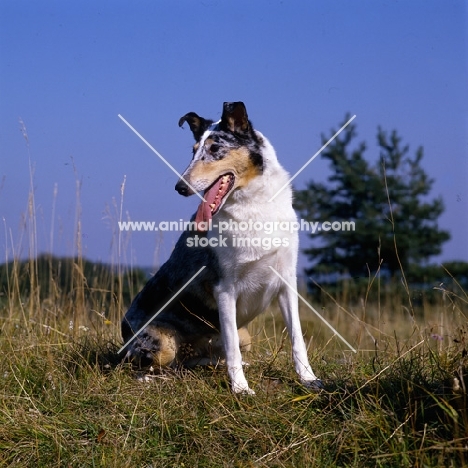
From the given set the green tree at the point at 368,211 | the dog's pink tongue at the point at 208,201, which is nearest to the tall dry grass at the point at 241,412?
the dog's pink tongue at the point at 208,201

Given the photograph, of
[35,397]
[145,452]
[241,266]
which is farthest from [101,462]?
[241,266]

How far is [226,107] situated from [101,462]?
2590 mm

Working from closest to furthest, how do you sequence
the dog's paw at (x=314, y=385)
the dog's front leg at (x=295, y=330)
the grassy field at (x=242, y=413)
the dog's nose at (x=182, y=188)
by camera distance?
1. the grassy field at (x=242, y=413)
2. the dog's paw at (x=314, y=385)
3. the dog's nose at (x=182, y=188)
4. the dog's front leg at (x=295, y=330)

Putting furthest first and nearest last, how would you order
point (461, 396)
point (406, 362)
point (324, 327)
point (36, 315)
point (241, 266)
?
point (324, 327) → point (36, 315) → point (241, 266) → point (406, 362) → point (461, 396)

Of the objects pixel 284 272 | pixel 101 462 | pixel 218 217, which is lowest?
pixel 101 462

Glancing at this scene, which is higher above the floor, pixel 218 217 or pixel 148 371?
pixel 218 217

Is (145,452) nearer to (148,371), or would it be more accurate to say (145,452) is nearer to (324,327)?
(148,371)

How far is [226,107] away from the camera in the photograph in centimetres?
514

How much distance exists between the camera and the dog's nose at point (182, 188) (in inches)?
192

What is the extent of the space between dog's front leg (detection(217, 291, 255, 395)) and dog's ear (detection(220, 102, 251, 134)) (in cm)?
122

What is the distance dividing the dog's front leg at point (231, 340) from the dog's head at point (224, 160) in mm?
618

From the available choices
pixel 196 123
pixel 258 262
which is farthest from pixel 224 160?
pixel 258 262

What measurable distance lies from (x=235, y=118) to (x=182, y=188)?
717 millimetres

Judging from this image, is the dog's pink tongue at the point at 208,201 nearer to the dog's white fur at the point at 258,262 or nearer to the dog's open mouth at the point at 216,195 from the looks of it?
the dog's open mouth at the point at 216,195
